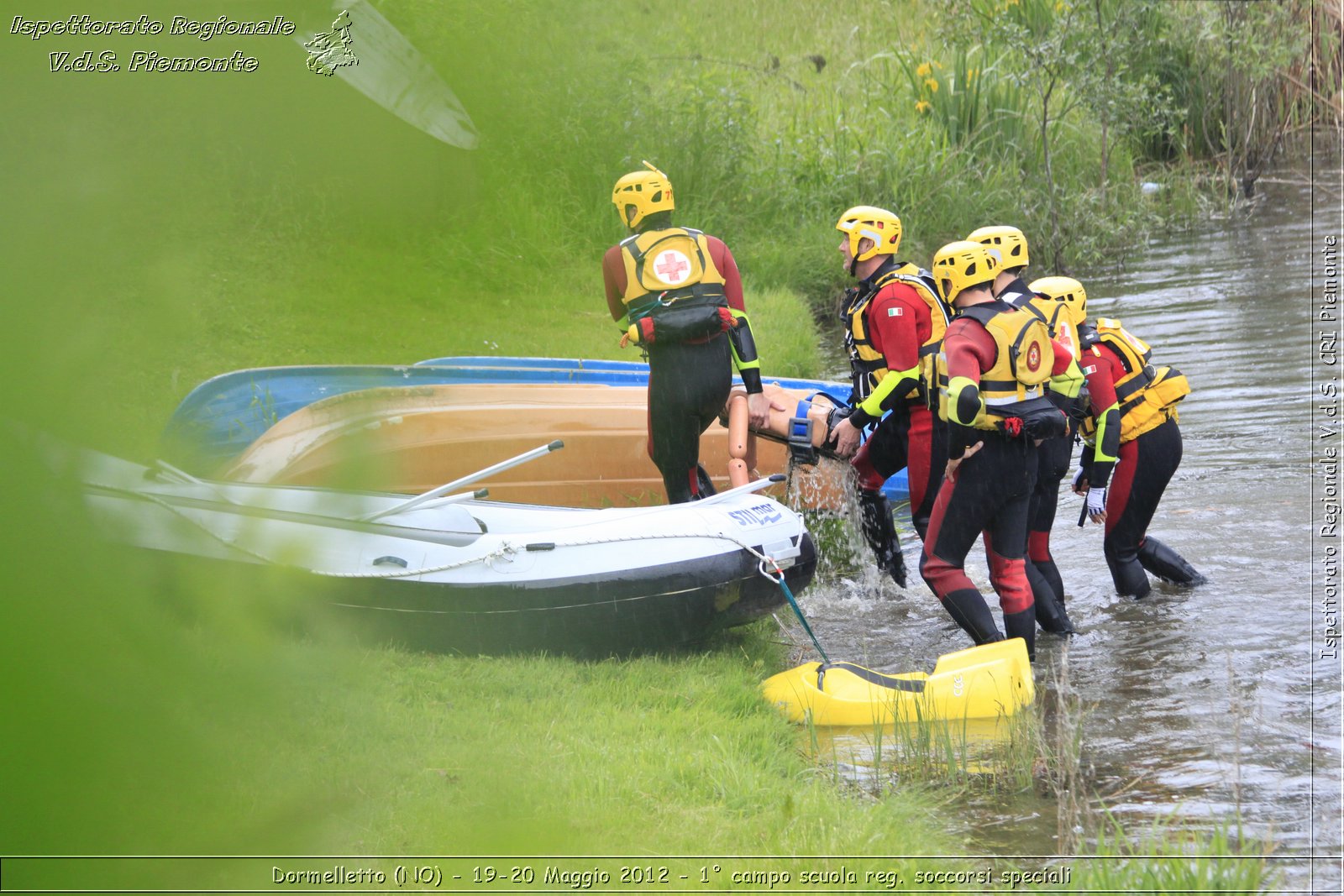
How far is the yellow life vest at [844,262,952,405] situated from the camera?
263 inches

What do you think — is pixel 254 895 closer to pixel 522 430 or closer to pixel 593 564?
pixel 593 564

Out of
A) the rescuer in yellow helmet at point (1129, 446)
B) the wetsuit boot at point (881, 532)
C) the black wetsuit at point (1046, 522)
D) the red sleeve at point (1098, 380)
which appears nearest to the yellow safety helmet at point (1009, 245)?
the black wetsuit at point (1046, 522)

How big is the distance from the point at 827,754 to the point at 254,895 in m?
4.60

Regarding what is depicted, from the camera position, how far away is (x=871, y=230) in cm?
682

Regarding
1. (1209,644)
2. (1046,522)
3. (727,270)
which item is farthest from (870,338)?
(1209,644)

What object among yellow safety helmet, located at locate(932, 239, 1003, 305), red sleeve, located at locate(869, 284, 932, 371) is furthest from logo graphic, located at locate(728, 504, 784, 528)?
yellow safety helmet, located at locate(932, 239, 1003, 305)

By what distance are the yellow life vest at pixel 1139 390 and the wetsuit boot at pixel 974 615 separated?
133 cm

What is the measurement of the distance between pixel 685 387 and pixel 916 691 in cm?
237

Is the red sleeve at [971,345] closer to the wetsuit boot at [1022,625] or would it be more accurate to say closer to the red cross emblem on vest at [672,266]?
the wetsuit boot at [1022,625]

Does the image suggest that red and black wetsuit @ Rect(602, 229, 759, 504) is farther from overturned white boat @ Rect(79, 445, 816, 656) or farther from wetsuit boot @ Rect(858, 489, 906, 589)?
wetsuit boot @ Rect(858, 489, 906, 589)

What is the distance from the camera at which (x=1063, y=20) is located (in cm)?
1481

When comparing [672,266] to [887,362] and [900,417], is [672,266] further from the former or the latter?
[900,417]

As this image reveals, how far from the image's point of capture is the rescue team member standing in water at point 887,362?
668 centimetres

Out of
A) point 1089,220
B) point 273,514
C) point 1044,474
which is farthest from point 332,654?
point 1089,220
